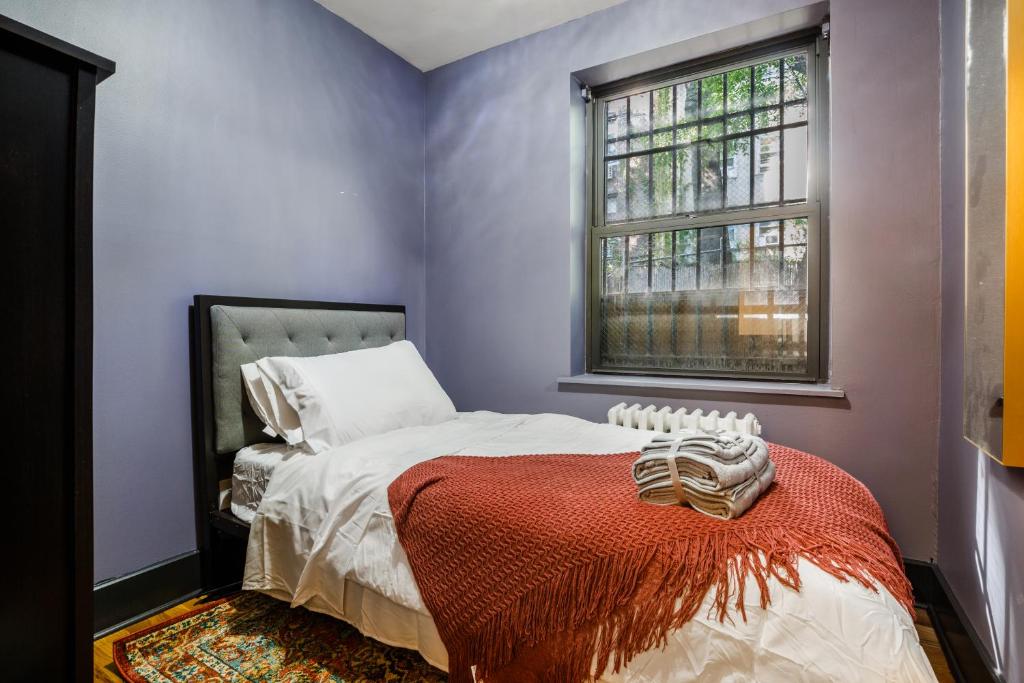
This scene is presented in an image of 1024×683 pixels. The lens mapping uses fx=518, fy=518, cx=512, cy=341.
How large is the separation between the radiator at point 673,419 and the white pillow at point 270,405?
4.67 ft

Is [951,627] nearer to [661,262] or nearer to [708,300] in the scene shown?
[708,300]

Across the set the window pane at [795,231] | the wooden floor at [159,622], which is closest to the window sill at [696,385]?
the window pane at [795,231]

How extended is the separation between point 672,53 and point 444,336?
1.97 meters

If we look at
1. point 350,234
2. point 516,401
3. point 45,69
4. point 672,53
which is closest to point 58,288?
point 45,69

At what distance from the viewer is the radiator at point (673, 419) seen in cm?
221

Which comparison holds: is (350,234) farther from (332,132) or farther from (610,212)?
(610,212)

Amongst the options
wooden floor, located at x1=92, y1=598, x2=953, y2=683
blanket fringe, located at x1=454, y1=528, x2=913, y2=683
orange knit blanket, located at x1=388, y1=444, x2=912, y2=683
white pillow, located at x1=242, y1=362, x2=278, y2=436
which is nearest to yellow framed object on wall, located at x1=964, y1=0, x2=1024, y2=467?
orange knit blanket, located at x1=388, y1=444, x2=912, y2=683

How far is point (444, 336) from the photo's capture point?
322 centimetres

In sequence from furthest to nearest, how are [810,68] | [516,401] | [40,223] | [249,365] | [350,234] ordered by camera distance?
[516,401] → [350,234] → [810,68] → [249,365] → [40,223]

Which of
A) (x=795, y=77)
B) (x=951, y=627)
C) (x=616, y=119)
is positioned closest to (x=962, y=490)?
(x=951, y=627)

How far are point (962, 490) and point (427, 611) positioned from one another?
173cm

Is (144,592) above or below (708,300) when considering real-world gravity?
below

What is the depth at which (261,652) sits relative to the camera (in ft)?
5.42

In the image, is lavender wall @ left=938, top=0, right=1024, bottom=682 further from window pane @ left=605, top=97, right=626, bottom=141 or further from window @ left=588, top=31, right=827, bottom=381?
window pane @ left=605, top=97, right=626, bottom=141
